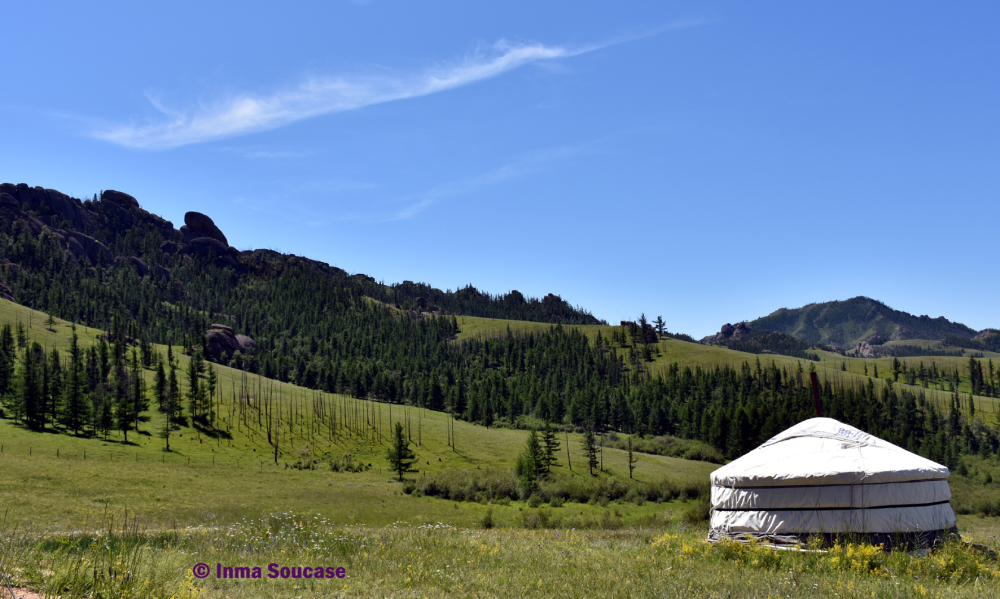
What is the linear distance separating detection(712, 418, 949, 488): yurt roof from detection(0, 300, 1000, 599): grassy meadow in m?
2.17

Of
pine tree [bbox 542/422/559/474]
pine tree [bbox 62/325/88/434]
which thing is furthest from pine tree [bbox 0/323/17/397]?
pine tree [bbox 542/422/559/474]

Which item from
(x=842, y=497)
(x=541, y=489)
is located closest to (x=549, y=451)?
(x=541, y=489)

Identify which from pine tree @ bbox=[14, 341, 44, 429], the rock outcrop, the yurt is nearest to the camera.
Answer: the yurt

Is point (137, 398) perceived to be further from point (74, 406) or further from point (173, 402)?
point (74, 406)

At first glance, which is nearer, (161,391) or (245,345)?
(161,391)

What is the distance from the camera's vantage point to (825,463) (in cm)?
1474

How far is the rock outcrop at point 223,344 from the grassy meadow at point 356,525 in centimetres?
3403

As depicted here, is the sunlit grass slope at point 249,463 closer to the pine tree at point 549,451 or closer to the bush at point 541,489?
the pine tree at point 549,451

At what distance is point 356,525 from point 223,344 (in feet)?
538

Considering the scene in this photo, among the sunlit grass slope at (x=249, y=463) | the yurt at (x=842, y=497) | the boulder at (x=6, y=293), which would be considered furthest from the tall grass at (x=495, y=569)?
the boulder at (x=6, y=293)

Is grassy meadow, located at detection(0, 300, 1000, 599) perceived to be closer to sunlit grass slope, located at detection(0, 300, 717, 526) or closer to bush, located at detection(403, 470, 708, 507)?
sunlit grass slope, located at detection(0, 300, 717, 526)

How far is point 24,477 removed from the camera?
49.3 m

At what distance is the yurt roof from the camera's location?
559 inches

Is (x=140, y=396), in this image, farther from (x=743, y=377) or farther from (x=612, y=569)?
(x=743, y=377)
